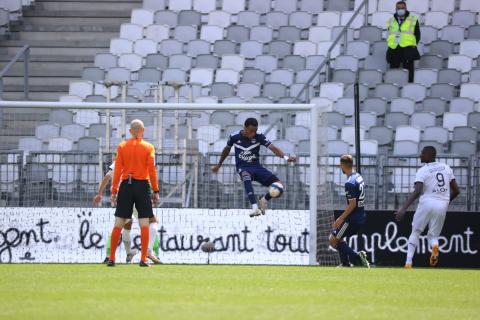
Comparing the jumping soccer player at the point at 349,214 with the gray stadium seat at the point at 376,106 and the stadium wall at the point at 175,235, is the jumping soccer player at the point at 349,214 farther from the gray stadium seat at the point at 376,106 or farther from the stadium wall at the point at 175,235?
the gray stadium seat at the point at 376,106

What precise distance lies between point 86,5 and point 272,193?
13.3 meters

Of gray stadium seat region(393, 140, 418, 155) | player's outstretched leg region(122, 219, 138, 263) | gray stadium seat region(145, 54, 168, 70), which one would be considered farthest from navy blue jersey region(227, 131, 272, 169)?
gray stadium seat region(145, 54, 168, 70)

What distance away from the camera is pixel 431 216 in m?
18.5

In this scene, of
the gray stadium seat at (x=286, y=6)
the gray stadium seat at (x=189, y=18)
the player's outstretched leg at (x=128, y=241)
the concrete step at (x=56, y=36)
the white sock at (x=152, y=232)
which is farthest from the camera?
the concrete step at (x=56, y=36)

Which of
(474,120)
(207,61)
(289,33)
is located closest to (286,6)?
(289,33)

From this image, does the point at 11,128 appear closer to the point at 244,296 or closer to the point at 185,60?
the point at 185,60

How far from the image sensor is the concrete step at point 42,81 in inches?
1069

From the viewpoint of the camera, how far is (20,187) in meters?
18.6

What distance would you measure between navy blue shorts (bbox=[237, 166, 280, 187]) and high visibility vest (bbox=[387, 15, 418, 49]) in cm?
809

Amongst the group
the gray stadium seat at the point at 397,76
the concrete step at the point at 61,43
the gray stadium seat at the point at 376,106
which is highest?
the concrete step at the point at 61,43

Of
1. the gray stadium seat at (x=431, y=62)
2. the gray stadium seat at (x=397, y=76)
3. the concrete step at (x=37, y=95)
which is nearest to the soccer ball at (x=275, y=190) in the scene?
the gray stadium seat at (x=397, y=76)

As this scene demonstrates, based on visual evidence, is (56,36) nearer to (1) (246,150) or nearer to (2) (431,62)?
(2) (431,62)

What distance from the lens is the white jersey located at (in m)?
18.5

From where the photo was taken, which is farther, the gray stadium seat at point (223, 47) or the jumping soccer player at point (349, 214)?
the gray stadium seat at point (223, 47)
